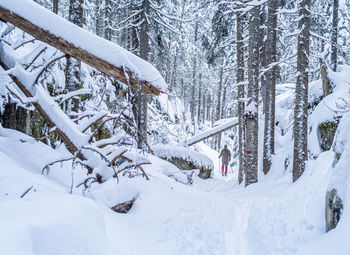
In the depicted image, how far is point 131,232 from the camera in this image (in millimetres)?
3701

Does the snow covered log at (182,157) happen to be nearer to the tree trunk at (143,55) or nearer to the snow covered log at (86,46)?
the tree trunk at (143,55)

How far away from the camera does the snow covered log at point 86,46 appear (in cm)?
360

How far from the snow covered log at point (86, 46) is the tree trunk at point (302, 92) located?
6.44 meters

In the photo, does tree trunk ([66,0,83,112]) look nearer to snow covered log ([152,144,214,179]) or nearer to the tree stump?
the tree stump

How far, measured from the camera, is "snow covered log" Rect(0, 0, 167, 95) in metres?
3.60

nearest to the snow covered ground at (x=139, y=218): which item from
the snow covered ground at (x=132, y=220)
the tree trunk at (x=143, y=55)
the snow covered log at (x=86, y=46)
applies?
the snow covered ground at (x=132, y=220)

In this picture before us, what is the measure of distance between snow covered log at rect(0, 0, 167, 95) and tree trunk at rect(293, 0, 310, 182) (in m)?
6.44

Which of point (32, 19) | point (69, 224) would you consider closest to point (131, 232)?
point (69, 224)

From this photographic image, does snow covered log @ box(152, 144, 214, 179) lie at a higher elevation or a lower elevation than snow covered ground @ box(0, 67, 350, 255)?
lower

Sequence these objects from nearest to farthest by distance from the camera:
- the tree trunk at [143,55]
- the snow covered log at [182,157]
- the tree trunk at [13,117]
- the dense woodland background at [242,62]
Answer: the tree trunk at [13,117], the dense woodland background at [242,62], the tree trunk at [143,55], the snow covered log at [182,157]

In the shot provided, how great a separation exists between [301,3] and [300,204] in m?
6.43

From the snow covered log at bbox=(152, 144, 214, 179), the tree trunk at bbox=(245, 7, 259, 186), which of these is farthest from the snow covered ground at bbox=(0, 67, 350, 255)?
the snow covered log at bbox=(152, 144, 214, 179)

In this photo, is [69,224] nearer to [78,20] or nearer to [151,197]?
[151,197]

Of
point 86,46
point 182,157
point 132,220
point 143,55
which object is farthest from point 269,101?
point 86,46
